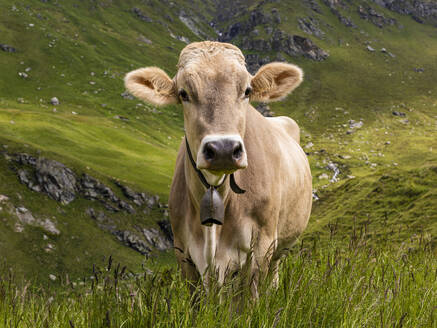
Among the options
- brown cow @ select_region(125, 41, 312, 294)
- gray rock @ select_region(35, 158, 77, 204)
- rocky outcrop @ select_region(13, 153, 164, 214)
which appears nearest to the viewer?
brown cow @ select_region(125, 41, 312, 294)

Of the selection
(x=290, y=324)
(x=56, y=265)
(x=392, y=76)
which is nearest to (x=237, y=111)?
(x=290, y=324)

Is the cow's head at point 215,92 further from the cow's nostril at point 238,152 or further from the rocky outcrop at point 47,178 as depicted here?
the rocky outcrop at point 47,178

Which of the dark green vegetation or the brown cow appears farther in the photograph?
the brown cow

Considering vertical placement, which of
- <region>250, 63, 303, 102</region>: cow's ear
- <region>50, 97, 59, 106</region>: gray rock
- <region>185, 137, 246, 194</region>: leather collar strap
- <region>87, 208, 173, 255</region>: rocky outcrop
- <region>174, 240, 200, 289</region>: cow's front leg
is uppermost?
<region>250, 63, 303, 102</region>: cow's ear

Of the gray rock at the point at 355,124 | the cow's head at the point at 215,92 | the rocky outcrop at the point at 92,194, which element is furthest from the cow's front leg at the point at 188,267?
the gray rock at the point at 355,124

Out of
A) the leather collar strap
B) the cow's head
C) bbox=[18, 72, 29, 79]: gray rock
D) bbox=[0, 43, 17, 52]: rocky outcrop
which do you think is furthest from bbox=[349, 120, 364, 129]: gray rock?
the leather collar strap

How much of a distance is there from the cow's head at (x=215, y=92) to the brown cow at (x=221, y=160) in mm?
11

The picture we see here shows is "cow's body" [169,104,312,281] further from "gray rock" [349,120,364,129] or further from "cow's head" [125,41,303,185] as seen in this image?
"gray rock" [349,120,364,129]

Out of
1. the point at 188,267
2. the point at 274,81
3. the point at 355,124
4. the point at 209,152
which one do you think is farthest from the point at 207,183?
the point at 355,124

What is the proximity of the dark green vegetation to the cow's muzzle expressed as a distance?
1262mm

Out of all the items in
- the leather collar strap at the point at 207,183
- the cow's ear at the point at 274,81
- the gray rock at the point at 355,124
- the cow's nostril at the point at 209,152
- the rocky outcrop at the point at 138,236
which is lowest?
the gray rock at the point at 355,124

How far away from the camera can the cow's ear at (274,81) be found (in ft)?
19.7

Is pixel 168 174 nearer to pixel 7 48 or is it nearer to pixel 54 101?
pixel 54 101

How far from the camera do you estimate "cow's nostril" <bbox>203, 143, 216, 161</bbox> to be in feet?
14.5
